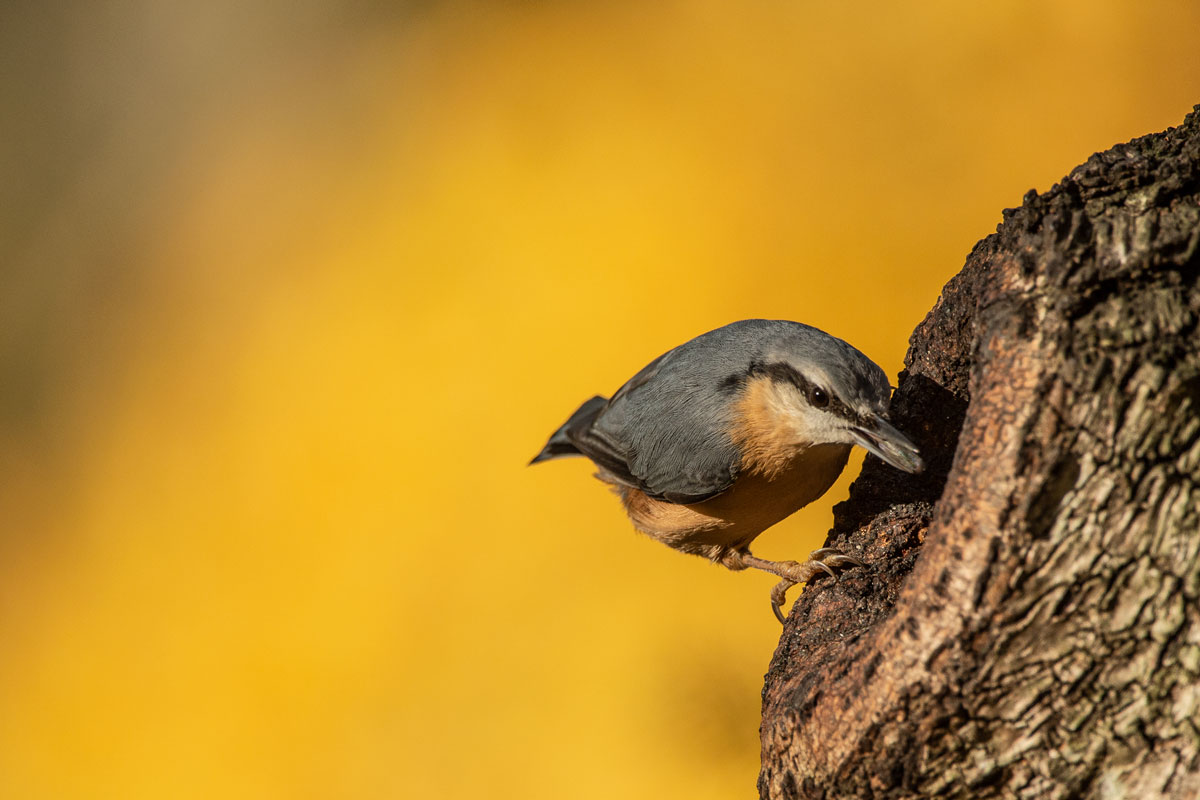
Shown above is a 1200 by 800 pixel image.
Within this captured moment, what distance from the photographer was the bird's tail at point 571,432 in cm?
263

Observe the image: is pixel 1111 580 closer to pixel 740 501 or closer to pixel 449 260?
pixel 740 501

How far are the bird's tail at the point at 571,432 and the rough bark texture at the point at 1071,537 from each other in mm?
1466

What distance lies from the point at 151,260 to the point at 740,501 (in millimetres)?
2606

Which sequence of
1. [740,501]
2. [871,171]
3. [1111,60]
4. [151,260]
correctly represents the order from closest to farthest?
1. [740,501]
2. [1111,60]
3. [871,171]
4. [151,260]

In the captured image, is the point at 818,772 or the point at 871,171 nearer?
the point at 818,772

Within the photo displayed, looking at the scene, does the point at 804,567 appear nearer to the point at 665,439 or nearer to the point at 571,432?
the point at 665,439

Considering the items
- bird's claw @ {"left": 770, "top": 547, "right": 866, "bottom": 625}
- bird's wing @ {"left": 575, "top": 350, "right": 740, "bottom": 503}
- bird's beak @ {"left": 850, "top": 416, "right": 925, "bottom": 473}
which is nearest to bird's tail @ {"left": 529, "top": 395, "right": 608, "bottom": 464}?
bird's wing @ {"left": 575, "top": 350, "right": 740, "bottom": 503}

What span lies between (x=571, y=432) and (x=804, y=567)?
89cm

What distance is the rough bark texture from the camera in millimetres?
1032

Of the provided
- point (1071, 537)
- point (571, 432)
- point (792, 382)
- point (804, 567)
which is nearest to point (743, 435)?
point (792, 382)

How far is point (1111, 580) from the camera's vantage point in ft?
3.45

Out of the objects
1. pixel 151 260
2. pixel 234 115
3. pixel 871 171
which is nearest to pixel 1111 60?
pixel 871 171

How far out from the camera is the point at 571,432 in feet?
8.68

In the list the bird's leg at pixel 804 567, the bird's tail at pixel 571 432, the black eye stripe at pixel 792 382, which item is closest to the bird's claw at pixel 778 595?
the bird's leg at pixel 804 567
